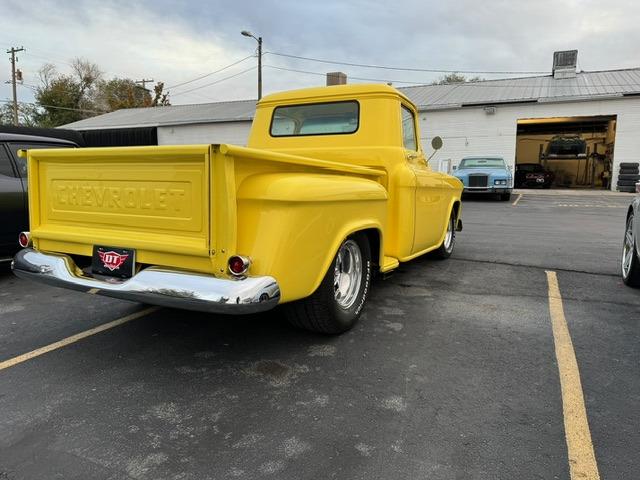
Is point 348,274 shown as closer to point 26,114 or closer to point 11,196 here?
point 11,196

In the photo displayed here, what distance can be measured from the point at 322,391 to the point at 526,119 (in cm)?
2333

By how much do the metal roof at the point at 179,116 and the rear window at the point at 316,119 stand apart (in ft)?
77.0

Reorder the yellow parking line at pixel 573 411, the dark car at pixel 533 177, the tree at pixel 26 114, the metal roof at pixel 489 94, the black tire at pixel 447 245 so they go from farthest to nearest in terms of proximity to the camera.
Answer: the tree at pixel 26 114 → the dark car at pixel 533 177 → the metal roof at pixel 489 94 → the black tire at pixel 447 245 → the yellow parking line at pixel 573 411

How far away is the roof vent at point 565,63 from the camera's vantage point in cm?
2569

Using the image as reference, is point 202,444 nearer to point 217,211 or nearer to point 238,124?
point 217,211

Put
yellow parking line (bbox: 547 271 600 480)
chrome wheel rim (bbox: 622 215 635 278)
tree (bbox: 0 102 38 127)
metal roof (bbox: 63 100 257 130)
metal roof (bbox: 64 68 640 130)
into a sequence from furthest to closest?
tree (bbox: 0 102 38 127), metal roof (bbox: 63 100 257 130), metal roof (bbox: 64 68 640 130), chrome wheel rim (bbox: 622 215 635 278), yellow parking line (bbox: 547 271 600 480)

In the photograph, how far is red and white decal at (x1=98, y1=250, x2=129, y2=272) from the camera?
3.07 m

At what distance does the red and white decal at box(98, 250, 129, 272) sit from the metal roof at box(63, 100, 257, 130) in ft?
84.2

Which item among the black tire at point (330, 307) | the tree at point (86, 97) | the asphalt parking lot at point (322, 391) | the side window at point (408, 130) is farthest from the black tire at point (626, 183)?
the tree at point (86, 97)

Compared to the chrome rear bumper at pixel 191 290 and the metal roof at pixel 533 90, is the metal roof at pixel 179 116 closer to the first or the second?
the metal roof at pixel 533 90

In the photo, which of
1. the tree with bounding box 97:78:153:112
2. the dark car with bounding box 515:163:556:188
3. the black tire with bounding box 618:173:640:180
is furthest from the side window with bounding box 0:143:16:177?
the tree with bounding box 97:78:153:112

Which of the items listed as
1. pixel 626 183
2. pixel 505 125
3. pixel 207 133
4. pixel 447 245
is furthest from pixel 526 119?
pixel 447 245

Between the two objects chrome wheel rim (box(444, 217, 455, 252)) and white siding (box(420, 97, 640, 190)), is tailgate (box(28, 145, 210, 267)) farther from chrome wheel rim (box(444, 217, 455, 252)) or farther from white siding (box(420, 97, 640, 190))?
white siding (box(420, 97, 640, 190))

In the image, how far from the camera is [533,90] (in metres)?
24.2
